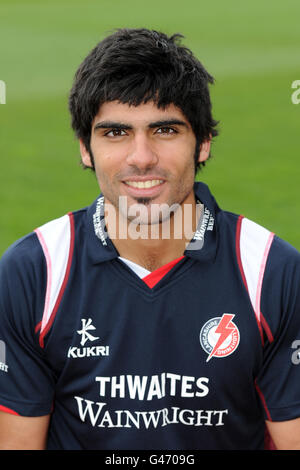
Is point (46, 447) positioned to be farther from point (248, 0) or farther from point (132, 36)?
point (248, 0)

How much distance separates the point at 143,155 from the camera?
9.77 ft

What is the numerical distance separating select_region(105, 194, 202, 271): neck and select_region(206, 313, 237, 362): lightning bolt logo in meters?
0.33

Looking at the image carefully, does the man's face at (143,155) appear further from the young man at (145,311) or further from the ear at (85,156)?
the ear at (85,156)

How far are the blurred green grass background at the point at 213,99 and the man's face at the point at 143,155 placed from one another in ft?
2.27

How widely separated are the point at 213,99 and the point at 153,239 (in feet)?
37.4

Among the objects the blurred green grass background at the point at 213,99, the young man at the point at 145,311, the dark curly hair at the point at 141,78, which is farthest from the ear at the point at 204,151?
the blurred green grass background at the point at 213,99
